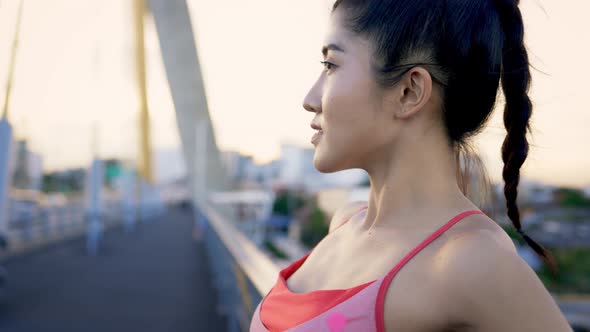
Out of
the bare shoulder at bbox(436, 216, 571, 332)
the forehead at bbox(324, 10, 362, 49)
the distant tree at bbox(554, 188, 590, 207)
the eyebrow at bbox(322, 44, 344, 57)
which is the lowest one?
the distant tree at bbox(554, 188, 590, 207)

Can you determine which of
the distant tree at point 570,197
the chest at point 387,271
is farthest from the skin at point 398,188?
the distant tree at point 570,197

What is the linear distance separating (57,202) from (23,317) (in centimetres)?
667

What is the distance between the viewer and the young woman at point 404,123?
67cm

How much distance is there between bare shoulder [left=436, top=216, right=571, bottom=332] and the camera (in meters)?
0.55

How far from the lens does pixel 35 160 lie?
7.62 m

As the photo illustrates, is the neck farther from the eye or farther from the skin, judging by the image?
the eye

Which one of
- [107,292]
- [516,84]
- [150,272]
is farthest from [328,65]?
[150,272]

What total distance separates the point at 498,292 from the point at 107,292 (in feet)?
16.6

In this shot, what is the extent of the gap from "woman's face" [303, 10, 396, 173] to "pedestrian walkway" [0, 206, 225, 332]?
335 centimetres

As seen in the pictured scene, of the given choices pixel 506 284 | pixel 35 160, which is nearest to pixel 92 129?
pixel 35 160

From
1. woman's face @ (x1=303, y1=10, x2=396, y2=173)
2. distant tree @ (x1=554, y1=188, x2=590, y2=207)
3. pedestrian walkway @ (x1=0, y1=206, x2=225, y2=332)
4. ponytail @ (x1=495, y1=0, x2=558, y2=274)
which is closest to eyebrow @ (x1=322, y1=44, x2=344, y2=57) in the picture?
woman's face @ (x1=303, y1=10, x2=396, y2=173)

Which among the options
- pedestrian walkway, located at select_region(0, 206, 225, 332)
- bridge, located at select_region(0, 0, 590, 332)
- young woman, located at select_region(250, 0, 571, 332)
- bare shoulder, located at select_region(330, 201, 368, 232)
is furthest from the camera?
pedestrian walkway, located at select_region(0, 206, 225, 332)

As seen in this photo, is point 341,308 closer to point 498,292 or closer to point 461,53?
point 498,292

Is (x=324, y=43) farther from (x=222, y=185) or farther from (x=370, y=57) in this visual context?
(x=222, y=185)
